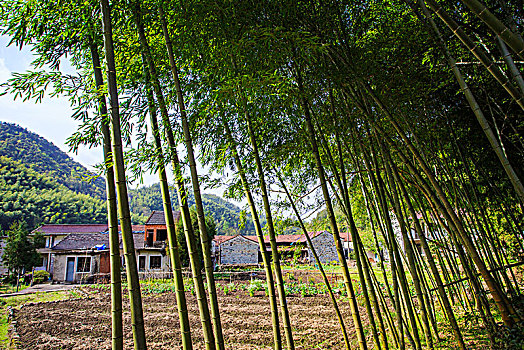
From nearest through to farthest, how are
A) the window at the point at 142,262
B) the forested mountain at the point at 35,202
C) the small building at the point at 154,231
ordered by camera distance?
the window at the point at 142,262
the small building at the point at 154,231
the forested mountain at the point at 35,202

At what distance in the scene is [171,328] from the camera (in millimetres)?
6070

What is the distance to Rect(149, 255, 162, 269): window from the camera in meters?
18.9

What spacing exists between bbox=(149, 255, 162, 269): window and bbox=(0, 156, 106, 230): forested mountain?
10.1 meters

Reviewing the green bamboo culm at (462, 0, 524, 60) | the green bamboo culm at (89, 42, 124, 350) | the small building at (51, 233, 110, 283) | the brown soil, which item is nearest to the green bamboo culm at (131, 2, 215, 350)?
the green bamboo culm at (89, 42, 124, 350)

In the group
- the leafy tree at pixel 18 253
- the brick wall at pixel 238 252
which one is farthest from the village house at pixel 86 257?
the brick wall at pixel 238 252

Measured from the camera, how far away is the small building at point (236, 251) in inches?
878

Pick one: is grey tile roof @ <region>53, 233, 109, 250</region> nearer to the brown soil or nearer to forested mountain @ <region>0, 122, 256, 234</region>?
forested mountain @ <region>0, 122, 256, 234</region>

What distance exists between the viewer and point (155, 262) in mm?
18969

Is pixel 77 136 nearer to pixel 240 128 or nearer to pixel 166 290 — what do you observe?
pixel 240 128

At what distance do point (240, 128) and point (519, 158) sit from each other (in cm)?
373

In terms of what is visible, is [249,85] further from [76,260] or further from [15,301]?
[76,260]

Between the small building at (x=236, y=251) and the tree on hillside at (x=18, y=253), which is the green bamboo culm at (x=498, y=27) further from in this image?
the small building at (x=236, y=251)

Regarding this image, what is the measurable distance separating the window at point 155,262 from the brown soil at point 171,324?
9656 millimetres

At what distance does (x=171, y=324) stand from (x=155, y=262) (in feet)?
44.5
